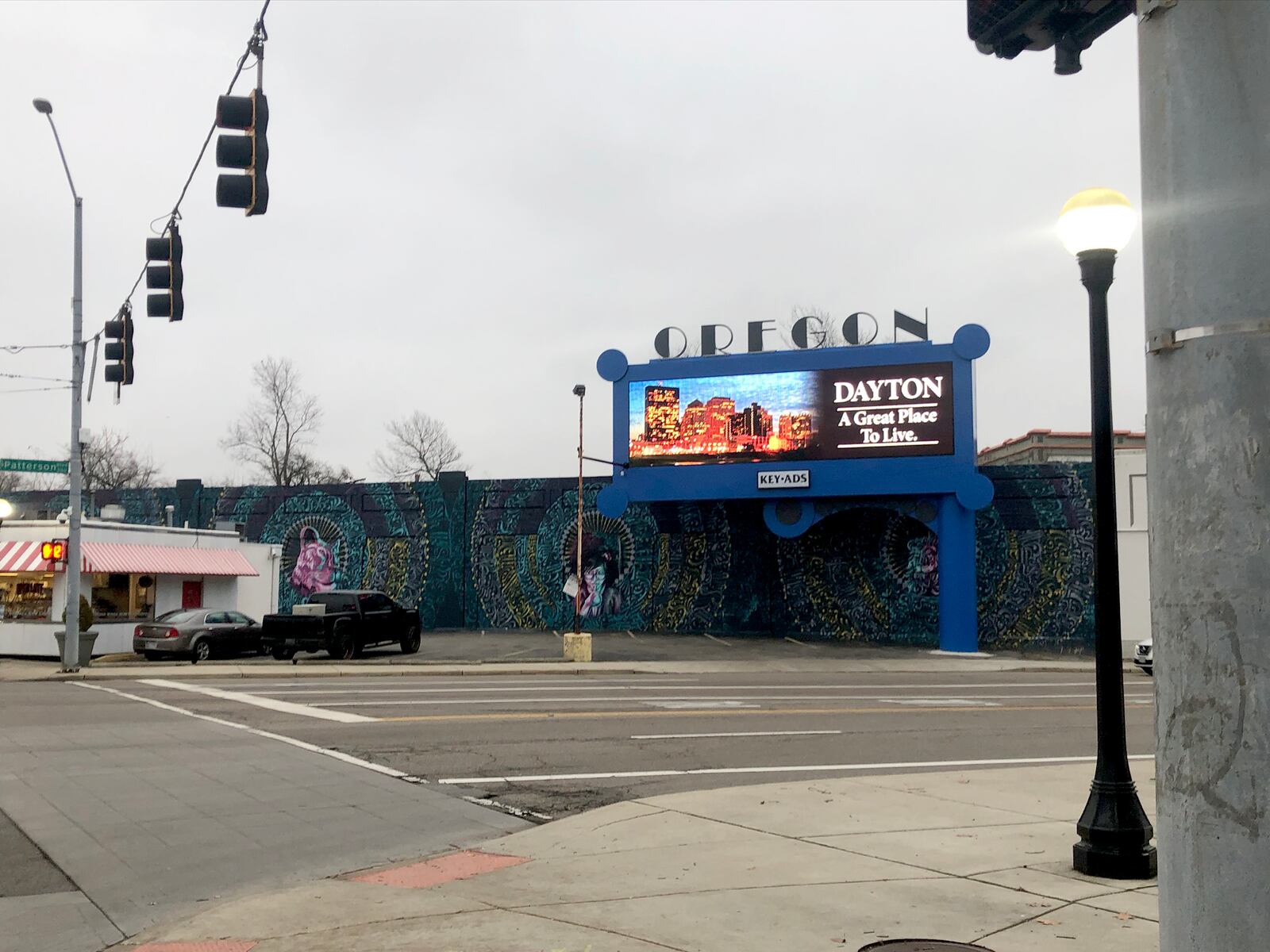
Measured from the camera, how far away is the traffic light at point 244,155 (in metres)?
10.9

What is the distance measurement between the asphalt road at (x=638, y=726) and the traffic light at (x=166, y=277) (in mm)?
5503

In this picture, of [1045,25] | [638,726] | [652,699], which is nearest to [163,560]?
[652,699]

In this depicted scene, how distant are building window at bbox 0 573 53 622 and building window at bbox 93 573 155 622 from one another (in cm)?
123

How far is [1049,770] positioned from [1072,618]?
24.1m

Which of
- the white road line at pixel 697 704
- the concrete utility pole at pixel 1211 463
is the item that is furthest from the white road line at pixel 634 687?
the concrete utility pole at pixel 1211 463

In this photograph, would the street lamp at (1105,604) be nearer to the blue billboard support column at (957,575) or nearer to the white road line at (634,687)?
the white road line at (634,687)

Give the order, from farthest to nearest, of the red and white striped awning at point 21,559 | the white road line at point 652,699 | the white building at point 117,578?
the white building at point 117,578
the red and white striped awning at point 21,559
the white road line at point 652,699

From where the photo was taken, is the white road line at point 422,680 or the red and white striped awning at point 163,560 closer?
the white road line at point 422,680

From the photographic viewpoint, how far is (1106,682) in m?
7.47

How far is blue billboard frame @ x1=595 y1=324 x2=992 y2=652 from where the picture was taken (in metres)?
31.6

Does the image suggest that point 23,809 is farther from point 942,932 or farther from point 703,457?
point 703,457

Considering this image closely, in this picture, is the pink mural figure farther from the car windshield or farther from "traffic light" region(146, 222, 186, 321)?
"traffic light" region(146, 222, 186, 321)

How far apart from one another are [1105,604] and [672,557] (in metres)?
30.4

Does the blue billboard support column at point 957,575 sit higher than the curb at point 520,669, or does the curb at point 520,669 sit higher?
the blue billboard support column at point 957,575
